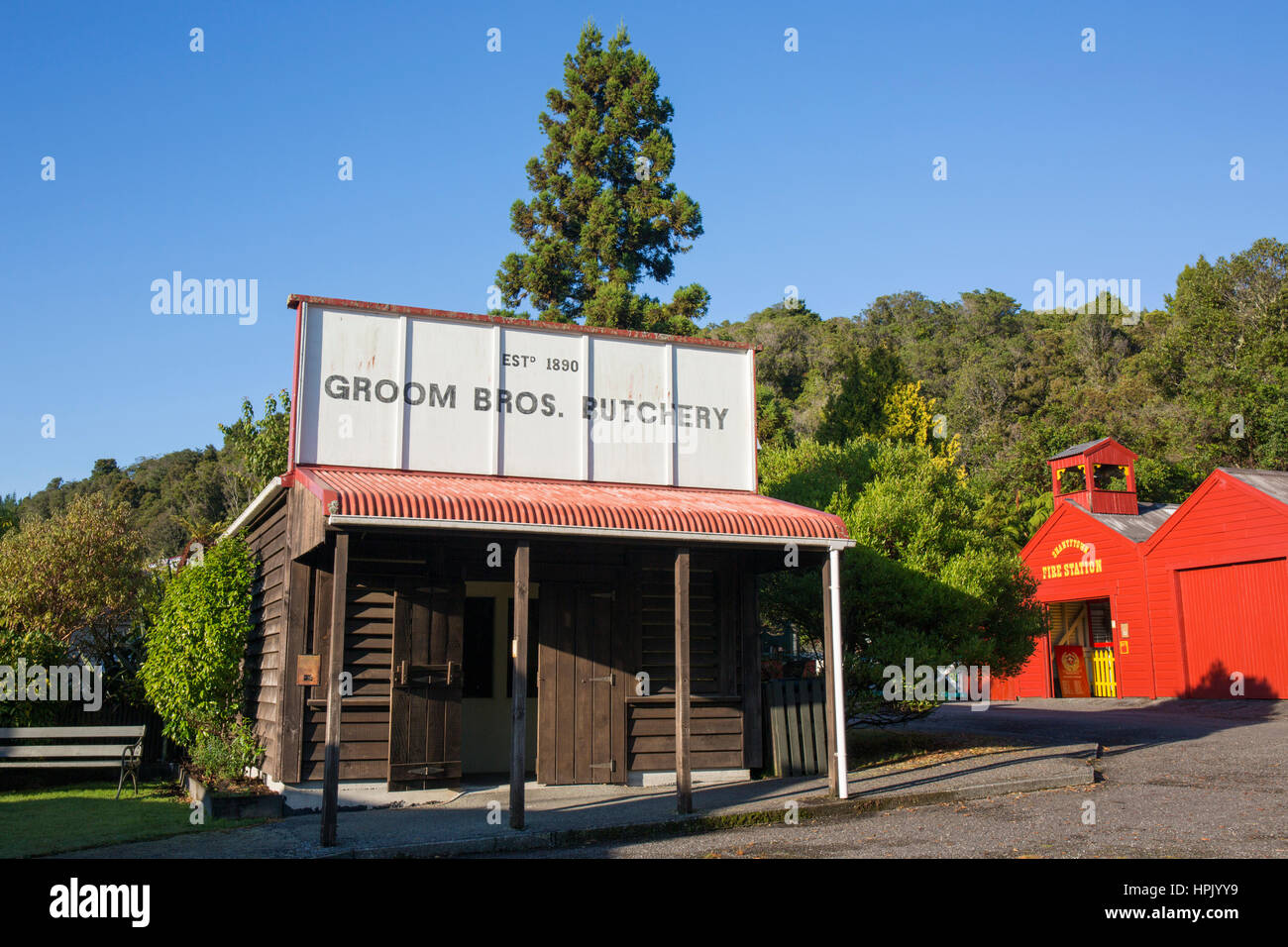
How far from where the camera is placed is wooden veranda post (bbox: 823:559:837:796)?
32.7 feet

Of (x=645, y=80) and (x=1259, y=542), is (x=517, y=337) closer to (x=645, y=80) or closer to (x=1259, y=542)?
→ (x=1259, y=542)

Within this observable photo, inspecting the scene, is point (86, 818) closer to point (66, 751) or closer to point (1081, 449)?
point (66, 751)

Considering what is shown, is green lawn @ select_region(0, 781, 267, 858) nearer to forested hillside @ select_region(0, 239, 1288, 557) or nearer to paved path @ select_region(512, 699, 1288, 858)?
paved path @ select_region(512, 699, 1288, 858)

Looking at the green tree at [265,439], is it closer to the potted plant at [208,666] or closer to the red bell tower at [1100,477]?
the potted plant at [208,666]

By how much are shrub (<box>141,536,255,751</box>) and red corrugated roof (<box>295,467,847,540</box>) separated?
2.79 metres

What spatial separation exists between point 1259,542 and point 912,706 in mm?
13259

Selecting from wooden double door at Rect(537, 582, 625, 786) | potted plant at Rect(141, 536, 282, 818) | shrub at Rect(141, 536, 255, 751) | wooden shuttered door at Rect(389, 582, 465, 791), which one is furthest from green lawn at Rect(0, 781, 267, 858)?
wooden double door at Rect(537, 582, 625, 786)

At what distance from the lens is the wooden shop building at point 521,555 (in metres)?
9.94

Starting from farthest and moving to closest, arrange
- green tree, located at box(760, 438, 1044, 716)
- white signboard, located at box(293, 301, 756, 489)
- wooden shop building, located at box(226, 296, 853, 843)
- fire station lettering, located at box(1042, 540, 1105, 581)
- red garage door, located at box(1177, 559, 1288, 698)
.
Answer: fire station lettering, located at box(1042, 540, 1105, 581), red garage door, located at box(1177, 559, 1288, 698), green tree, located at box(760, 438, 1044, 716), white signboard, located at box(293, 301, 756, 489), wooden shop building, located at box(226, 296, 853, 843)

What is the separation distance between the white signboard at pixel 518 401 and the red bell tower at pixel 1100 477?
62.0 ft

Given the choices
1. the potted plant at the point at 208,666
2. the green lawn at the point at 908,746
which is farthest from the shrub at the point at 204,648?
the green lawn at the point at 908,746

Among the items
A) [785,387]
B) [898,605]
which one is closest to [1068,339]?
[785,387]

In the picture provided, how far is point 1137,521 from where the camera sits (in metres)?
27.8

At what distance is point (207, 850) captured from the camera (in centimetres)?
777
